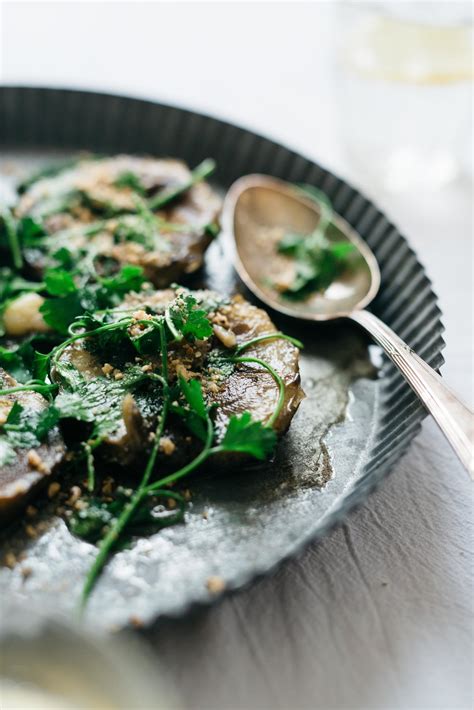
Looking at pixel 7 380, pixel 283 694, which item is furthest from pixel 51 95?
pixel 283 694

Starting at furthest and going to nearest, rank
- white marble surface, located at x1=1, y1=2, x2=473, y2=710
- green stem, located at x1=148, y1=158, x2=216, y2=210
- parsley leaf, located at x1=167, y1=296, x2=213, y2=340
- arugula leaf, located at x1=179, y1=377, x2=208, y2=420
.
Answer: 1. green stem, located at x1=148, y1=158, x2=216, y2=210
2. parsley leaf, located at x1=167, y1=296, x2=213, y2=340
3. arugula leaf, located at x1=179, y1=377, x2=208, y2=420
4. white marble surface, located at x1=1, y1=2, x2=473, y2=710

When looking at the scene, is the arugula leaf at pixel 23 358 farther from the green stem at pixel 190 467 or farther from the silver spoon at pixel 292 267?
the silver spoon at pixel 292 267

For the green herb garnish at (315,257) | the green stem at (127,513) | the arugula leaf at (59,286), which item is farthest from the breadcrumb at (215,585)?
the green herb garnish at (315,257)

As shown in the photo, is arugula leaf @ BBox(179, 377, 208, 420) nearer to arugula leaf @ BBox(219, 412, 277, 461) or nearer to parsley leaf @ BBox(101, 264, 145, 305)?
arugula leaf @ BBox(219, 412, 277, 461)

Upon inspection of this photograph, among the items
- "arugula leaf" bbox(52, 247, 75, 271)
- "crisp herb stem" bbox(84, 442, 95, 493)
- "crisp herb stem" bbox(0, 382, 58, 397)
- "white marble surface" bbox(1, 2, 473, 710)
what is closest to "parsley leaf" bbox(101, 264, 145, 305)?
"arugula leaf" bbox(52, 247, 75, 271)

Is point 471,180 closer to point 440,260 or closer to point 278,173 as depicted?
point 440,260
